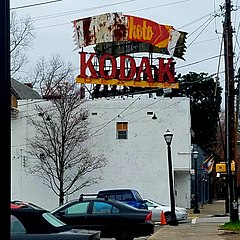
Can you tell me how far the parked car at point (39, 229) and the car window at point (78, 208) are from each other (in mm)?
8244

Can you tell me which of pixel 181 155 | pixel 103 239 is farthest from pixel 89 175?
pixel 103 239

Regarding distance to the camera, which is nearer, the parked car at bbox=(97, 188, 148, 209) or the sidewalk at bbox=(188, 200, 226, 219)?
the parked car at bbox=(97, 188, 148, 209)

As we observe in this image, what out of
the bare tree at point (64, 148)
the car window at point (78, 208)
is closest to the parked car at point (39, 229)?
the car window at point (78, 208)

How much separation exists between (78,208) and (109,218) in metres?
1.17

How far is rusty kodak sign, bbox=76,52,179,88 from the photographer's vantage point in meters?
46.6

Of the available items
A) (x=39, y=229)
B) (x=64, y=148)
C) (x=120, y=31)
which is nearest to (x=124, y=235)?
(x=39, y=229)

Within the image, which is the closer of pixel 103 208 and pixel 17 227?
pixel 17 227

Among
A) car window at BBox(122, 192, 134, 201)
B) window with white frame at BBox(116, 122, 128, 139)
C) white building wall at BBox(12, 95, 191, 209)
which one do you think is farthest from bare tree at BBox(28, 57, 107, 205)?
car window at BBox(122, 192, 134, 201)

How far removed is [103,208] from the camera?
20.0m

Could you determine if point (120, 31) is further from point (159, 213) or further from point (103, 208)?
point (103, 208)

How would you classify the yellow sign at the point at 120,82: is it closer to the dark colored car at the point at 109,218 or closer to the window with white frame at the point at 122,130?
the window with white frame at the point at 122,130

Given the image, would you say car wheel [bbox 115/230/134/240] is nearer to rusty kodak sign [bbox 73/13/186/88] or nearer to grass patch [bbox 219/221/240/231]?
grass patch [bbox 219/221/240/231]

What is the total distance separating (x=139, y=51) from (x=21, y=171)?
13.0 m
